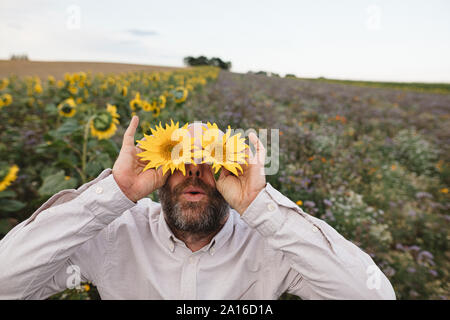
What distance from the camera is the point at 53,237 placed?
1211 millimetres

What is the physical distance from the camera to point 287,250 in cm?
122

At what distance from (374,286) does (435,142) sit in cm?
681

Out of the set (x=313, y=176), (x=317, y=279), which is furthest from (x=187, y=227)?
(x=313, y=176)

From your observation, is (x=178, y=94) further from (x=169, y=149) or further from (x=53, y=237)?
(x=53, y=237)

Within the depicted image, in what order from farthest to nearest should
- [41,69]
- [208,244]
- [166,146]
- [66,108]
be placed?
[41,69] < [66,108] < [208,244] < [166,146]

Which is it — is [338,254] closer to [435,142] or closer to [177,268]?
[177,268]

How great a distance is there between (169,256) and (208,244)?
8.8 inches

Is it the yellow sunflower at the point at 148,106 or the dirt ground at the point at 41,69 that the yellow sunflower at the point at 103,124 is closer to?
the yellow sunflower at the point at 148,106

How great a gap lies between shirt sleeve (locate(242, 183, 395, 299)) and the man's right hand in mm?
496

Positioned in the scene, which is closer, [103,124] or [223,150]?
[223,150]

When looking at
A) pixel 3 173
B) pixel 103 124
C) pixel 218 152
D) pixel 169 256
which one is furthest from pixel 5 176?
pixel 218 152

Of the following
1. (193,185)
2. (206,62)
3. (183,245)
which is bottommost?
(183,245)

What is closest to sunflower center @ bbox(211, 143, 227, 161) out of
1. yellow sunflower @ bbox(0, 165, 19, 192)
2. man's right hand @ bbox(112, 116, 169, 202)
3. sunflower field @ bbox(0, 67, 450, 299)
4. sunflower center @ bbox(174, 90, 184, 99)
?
man's right hand @ bbox(112, 116, 169, 202)

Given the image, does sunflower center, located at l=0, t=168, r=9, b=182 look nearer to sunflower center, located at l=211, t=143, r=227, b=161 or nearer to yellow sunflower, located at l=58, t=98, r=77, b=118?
yellow sunflower, located at l=58, t=98, r=77, b=118
